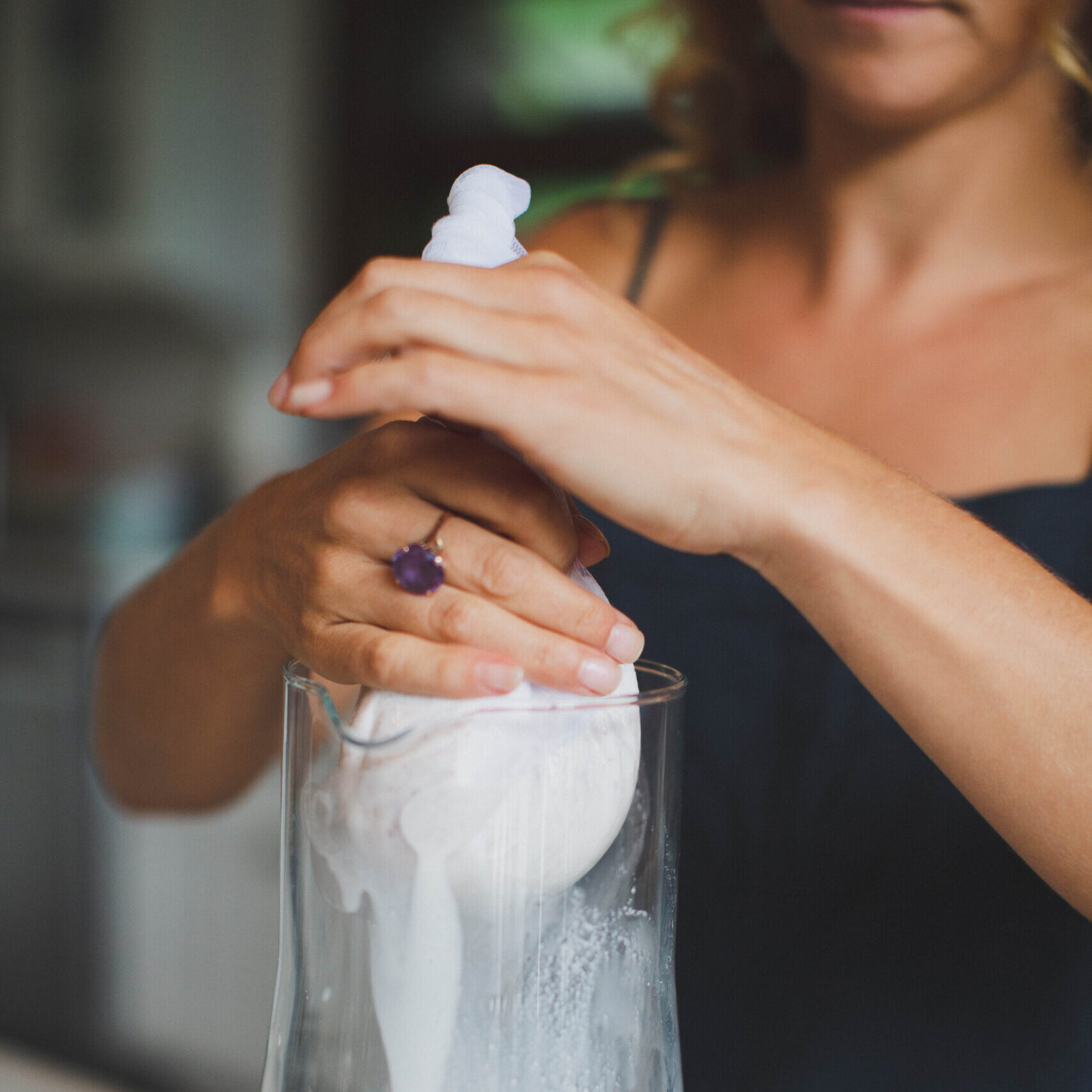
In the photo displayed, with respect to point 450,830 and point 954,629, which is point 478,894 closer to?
point 450,830

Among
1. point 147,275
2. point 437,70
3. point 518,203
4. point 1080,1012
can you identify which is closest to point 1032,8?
point 518,203

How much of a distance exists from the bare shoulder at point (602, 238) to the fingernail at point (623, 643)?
24.6 inches

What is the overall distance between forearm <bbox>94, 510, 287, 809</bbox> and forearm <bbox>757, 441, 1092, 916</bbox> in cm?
34

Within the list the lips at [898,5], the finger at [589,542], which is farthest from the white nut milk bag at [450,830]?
the lips at [898,5]

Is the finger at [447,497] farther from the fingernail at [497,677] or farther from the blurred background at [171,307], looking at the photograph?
the blurred background at [171,307]

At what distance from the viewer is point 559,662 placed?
0.41 meters

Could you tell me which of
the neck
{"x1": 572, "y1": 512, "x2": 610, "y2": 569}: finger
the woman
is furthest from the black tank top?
{"x1": 572, "y1": 512, "x2": 610, "y2": 569}: finger

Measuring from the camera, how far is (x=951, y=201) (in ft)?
2.85

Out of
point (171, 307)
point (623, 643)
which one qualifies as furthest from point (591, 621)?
point (171, 307)

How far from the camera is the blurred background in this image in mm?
2186

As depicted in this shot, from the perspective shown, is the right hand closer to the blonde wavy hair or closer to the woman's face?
the woman's face

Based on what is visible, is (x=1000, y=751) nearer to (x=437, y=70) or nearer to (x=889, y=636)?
(x=889, y=636)

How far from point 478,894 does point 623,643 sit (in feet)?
0.34

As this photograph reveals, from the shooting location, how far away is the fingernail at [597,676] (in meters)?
0.41
